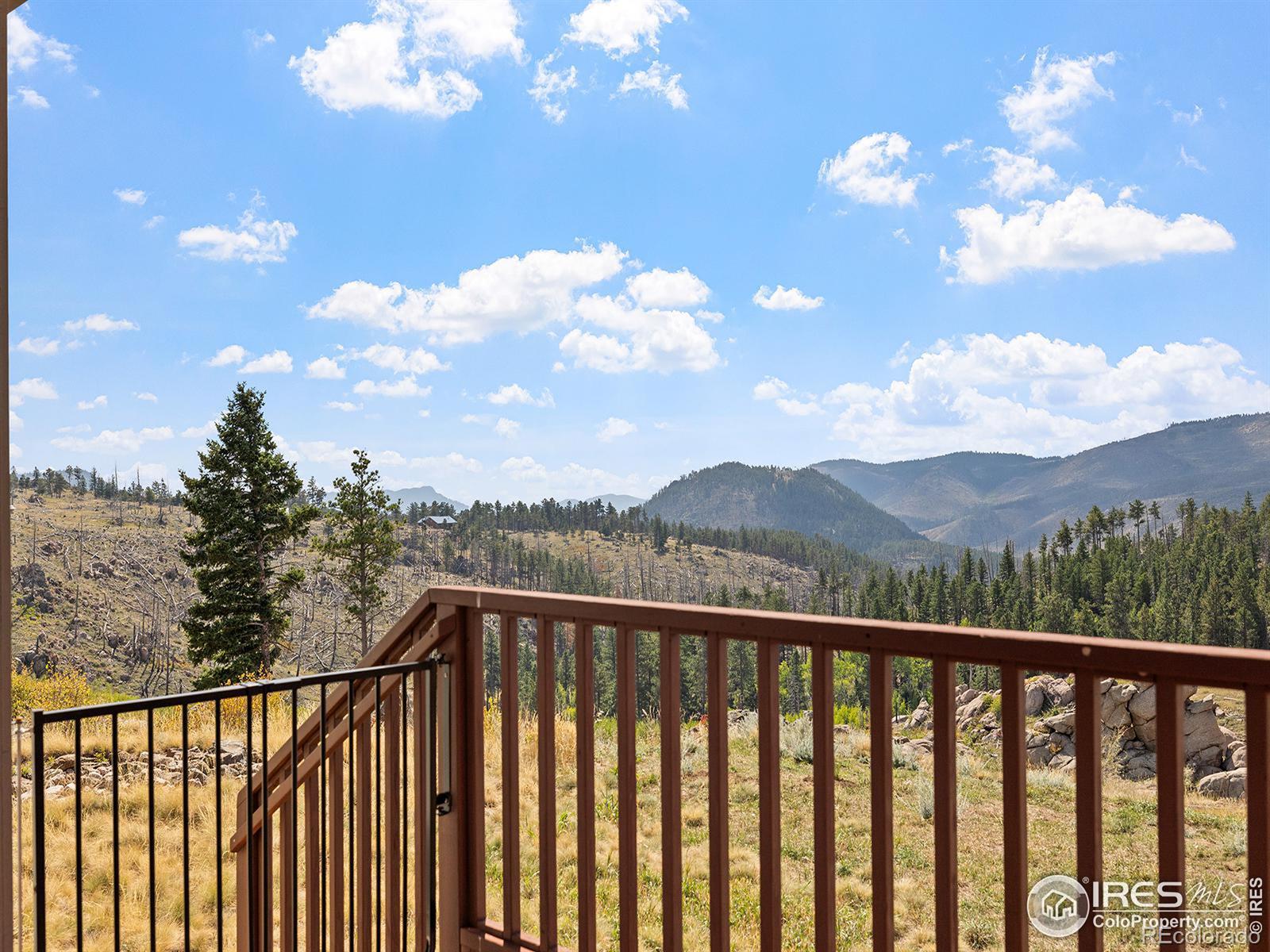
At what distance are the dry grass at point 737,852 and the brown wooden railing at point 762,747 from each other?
814 mm

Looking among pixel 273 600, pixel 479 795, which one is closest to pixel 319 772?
pixel 479 795

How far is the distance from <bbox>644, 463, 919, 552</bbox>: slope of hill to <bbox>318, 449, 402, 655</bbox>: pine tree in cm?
1170

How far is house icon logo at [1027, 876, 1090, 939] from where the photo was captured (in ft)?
4.35

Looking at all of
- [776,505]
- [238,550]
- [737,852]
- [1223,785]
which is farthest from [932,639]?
[776,505]

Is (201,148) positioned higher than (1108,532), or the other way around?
(201,148)

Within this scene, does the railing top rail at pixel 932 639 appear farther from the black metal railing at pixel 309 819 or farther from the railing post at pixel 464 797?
the black metal railing at pixel 309 819

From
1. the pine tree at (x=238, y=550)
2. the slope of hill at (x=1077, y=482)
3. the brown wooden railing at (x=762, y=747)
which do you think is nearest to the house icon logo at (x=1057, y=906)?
the brown wooden railing at (x=762, y=747)

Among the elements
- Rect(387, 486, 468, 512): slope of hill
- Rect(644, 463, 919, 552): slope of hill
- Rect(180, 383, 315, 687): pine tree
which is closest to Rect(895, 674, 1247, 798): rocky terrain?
Rect(180, 383, 315, 687): pine tree

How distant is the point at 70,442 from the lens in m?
40.8

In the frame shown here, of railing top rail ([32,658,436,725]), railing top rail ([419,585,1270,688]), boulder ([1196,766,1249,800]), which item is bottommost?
boulder ([1196,766,1249,800])

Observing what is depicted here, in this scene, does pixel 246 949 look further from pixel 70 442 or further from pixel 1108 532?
pixel 70 442

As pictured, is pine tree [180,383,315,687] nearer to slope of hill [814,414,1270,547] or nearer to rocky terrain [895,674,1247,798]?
rocky terrain [895,674,1247,798]

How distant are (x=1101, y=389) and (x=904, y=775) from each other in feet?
153

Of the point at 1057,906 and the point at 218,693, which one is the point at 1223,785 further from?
the point at 218,693
